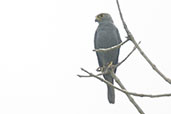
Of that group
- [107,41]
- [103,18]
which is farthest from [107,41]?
[103,18]

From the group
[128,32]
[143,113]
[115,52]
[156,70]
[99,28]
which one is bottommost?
[143,113]

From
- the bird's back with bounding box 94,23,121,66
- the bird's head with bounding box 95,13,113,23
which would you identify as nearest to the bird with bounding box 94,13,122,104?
the bird's back with bounding box 94,23,121,66

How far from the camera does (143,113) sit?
10.1 ft

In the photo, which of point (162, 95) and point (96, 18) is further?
point (96, 18)

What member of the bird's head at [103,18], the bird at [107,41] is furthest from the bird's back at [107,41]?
the bird's head at [103,18]

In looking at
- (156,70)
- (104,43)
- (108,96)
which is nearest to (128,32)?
(156,70)

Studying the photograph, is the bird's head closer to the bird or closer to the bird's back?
the bird

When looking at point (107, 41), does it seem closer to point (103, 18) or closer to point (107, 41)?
point (107, 41)

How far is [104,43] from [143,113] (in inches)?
269

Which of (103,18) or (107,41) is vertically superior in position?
(103,18)

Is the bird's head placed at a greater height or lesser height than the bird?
greater

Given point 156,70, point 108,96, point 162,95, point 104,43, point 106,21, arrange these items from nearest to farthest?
point 162,95
point 156,70
point 108,96
point 104,43
point 106,21

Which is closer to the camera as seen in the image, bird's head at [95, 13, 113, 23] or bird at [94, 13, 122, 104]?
bird at [94, 13, 122, 104]

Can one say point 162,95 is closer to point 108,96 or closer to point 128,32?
point 128,32
